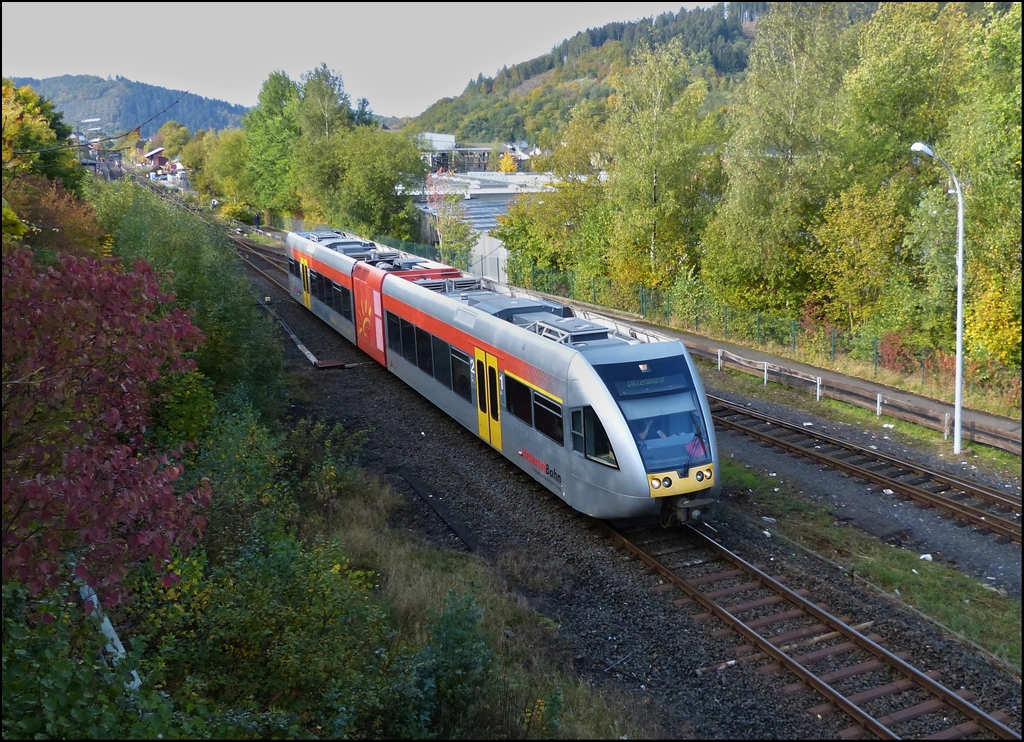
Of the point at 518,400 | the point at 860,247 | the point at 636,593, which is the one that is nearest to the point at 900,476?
the point at 636,593

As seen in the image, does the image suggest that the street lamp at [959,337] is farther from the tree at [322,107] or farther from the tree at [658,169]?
the tree at [322,107]

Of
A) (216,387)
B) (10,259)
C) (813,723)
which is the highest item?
(10,259)

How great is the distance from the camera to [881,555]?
38.4 ft

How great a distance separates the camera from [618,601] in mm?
10727

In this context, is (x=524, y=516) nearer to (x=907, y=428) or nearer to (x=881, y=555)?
(x=881, y=555)

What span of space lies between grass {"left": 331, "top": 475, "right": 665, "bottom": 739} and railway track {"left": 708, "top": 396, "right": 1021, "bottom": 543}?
612 centimetres

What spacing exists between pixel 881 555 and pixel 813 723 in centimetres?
430

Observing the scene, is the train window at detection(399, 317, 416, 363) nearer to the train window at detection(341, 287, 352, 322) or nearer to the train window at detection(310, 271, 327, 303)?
the train window at detection(341, 287, 352, 322)

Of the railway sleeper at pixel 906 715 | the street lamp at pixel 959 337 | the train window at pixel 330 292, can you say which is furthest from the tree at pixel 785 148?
the railway sleeper at pixel 906 715

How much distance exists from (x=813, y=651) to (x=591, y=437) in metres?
3.94

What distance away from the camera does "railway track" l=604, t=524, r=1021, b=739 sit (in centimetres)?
802

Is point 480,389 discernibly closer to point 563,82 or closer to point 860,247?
point 860,247

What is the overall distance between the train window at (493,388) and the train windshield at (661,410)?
3321 millimetres

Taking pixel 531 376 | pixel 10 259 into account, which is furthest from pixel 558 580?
pixel 10 259
